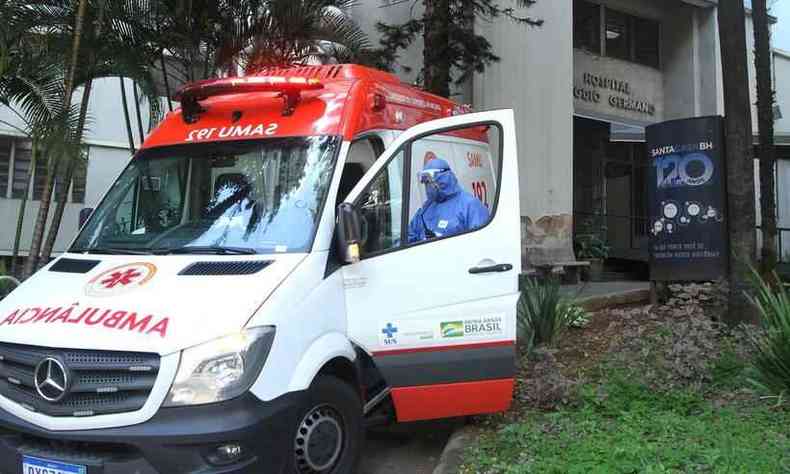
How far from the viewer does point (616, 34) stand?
674 inches

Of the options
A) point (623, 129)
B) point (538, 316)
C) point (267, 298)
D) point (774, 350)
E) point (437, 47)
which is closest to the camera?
point (267, 298)

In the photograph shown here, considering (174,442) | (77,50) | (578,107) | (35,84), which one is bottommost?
(174,442)

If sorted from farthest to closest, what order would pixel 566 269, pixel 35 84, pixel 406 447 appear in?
1. pixel 566 269
2. pixel 35 84
3. pixel 406 447

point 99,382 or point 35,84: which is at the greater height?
point 35,84

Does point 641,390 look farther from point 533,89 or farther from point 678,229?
point 533,89

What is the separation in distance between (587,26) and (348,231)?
1435cm

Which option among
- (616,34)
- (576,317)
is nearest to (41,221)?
(576,317)

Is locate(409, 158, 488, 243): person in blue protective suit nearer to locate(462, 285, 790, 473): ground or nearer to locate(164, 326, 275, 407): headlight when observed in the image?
locate(462, 285, 790, 473): ground

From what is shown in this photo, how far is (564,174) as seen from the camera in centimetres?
1345

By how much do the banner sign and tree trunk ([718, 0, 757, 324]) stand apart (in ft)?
2.23

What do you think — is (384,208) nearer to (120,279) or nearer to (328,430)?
(328,430)

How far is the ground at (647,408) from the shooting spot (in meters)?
3.97

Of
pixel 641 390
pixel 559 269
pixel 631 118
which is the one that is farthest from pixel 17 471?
pixel 631 118

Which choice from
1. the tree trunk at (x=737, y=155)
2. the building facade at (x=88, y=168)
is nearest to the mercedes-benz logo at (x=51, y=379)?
the tree trunk at (x=737, y=155)
